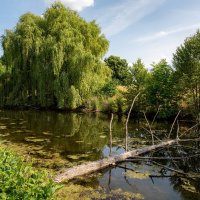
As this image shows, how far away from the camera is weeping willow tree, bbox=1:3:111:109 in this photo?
90.3ft

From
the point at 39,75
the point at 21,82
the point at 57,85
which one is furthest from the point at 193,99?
the point at 21,82

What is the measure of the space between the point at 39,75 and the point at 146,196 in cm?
2187

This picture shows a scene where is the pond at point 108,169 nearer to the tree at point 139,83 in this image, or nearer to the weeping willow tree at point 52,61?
the tree at point 139,83

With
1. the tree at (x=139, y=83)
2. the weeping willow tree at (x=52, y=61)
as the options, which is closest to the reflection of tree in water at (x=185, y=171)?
the tree at (x=139, y=83)

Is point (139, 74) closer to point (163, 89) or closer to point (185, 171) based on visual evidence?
point (163, 89)

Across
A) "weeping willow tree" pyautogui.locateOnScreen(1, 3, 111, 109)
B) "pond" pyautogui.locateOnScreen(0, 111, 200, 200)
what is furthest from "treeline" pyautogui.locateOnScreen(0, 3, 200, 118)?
"pond" pyautogui.locateOnScreen(0, 111, 200, 200)

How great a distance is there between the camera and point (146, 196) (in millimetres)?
7953

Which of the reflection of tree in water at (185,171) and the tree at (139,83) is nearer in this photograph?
the reflection of tree in water at (185,171)

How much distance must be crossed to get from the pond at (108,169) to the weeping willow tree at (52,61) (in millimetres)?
10137

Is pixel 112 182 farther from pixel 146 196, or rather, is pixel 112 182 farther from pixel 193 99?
pixel 193 99

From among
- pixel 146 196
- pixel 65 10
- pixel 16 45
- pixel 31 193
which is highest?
pixel 65 10

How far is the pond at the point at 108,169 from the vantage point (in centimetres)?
809

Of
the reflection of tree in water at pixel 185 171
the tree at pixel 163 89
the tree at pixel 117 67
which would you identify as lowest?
the reflection of tree in water at pixel 185 171

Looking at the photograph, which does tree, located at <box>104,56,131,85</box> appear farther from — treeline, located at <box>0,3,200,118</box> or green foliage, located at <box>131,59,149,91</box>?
green foliage, located at <box>131,59,149,91</box>
